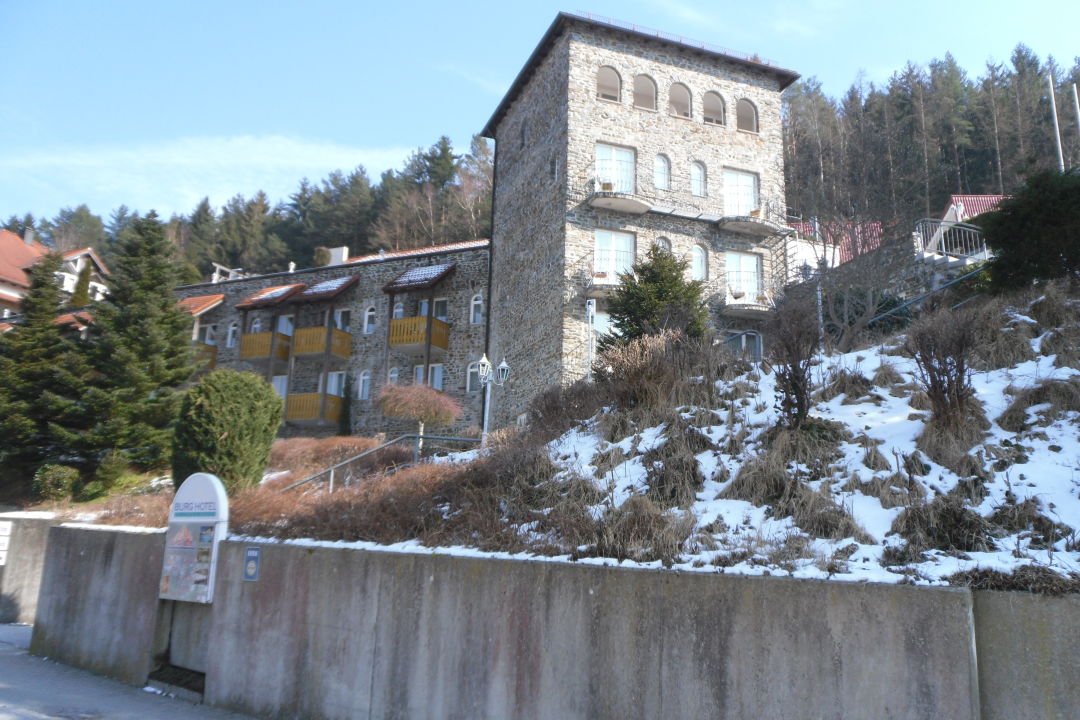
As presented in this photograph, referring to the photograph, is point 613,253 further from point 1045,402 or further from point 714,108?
point 1045,402

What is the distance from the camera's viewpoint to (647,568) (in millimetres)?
5480

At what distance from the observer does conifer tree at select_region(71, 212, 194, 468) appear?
21.7 meters

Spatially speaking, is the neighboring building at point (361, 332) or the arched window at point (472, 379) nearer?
the arched window at point (472, 379)

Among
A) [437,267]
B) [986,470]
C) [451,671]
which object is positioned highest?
[437,267]

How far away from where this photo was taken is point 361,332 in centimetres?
3131

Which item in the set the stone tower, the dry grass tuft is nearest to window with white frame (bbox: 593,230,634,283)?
the stone tower

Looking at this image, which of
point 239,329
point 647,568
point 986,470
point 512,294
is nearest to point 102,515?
point 647,568

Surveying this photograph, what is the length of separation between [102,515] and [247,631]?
6667mm

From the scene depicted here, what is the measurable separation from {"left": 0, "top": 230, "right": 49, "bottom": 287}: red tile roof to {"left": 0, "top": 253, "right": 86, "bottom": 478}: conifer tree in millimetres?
20237

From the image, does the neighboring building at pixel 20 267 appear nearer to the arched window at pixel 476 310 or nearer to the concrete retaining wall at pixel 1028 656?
the arched window at pixel 476 310

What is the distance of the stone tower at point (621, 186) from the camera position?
22.9 meters

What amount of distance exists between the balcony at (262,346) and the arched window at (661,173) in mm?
17401

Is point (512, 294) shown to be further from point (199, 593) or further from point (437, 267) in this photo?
point (199, 593)

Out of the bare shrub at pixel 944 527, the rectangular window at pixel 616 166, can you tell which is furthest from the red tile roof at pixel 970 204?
the bare shrub at pixel 944 527
